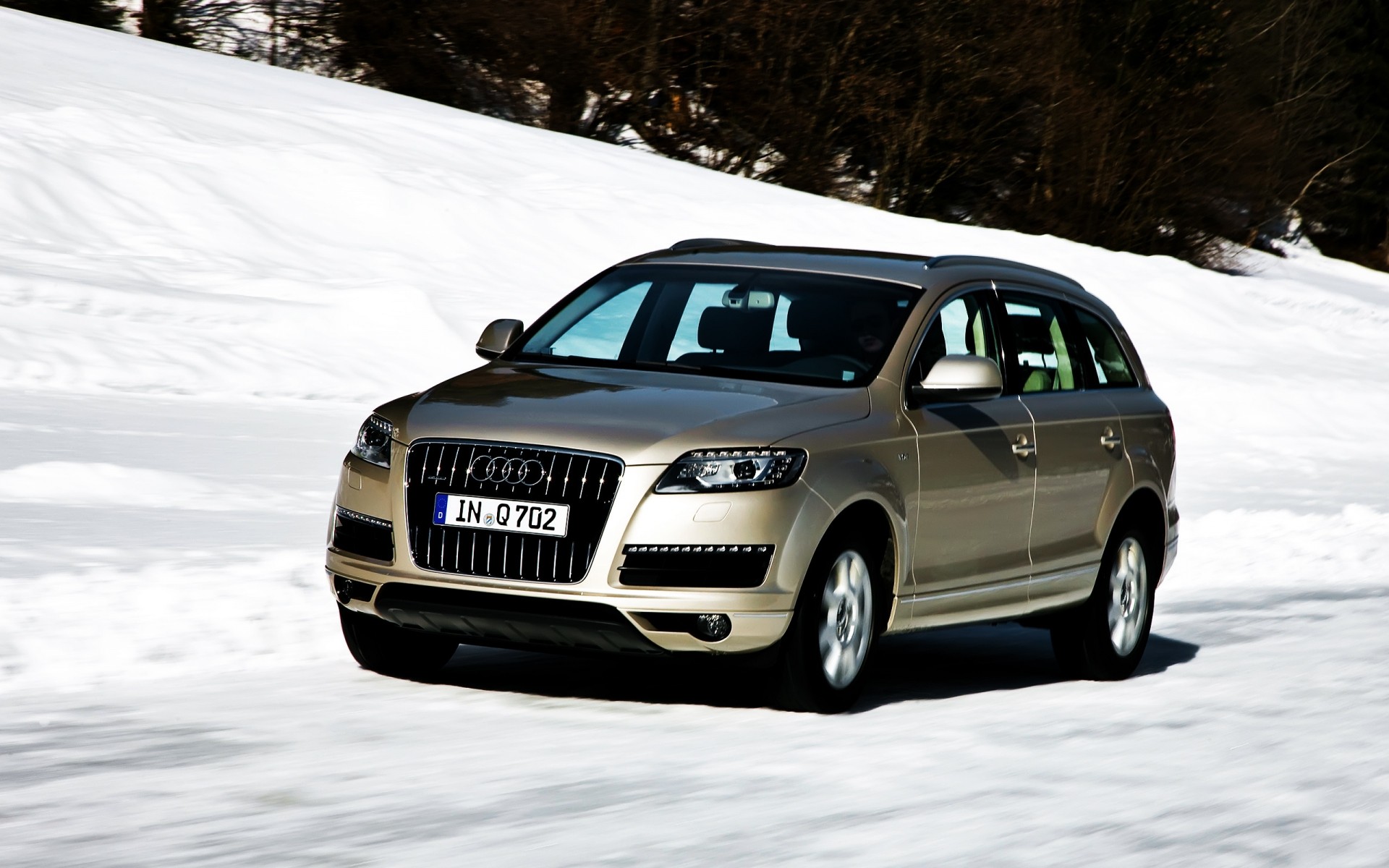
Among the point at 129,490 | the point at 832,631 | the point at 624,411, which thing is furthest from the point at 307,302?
the point at 832,631

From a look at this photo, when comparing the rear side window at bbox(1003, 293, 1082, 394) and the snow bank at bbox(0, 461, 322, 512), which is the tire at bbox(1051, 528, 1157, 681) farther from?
the snow bank at bbox(0, 461, 322, 512)

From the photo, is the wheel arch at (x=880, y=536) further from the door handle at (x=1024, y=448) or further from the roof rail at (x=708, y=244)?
the roof rail at (x=708, y=244)

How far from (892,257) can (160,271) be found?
36.5ft

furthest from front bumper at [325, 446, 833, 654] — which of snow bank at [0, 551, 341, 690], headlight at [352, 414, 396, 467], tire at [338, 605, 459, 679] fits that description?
snow bank at [0, 551, 341, 690]

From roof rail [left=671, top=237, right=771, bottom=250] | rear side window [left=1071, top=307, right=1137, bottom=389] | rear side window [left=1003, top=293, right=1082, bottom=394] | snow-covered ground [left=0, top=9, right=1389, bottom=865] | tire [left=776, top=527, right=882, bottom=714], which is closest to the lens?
snow-covered ground [left=0, top=9, right=1389, bottom=865]

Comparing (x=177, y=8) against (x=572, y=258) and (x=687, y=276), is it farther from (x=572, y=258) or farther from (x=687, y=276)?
(x=687, y=276)

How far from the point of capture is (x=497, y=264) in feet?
72.9

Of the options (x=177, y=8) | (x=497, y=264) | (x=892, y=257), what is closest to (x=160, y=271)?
(x=497, y=264)

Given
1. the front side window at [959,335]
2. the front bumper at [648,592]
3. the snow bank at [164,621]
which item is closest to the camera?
the front bumper at [648,592]

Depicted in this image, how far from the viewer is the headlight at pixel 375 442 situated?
7070 millimetres

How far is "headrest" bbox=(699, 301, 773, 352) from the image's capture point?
776 centimetres

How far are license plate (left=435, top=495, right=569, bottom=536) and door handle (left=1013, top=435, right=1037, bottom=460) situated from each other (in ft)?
7.36

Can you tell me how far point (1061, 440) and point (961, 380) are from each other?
117 cm

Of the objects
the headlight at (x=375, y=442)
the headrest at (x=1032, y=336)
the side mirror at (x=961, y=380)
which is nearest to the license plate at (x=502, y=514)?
the headlight at (x=375, y=442)
